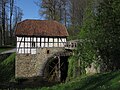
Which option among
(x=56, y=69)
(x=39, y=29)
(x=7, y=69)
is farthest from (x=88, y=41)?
Answer: (x=7, y=69)

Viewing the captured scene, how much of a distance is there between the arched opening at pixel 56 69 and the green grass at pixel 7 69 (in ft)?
13.2

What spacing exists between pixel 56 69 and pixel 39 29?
5.50 metres

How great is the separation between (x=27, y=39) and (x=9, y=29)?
20.8m

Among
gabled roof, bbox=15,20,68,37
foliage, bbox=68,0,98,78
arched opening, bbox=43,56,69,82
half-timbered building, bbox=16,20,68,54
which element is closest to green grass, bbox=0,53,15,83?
half-timbered building, bbox=16,20,68,54

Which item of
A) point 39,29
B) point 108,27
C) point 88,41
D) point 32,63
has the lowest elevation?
point 32,63

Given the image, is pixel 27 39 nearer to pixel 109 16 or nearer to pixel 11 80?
pixel 11 80

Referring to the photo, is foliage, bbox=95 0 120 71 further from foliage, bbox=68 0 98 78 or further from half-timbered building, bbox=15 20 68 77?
half-timbered building, bbox=15 20 68 77

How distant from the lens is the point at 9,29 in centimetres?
5350

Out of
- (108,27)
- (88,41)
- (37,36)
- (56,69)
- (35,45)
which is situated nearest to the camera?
(108,27)

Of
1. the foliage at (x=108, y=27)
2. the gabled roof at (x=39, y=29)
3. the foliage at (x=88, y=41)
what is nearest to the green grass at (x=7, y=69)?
the gabled roof at (x=39, y=29)

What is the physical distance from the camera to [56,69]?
33.0 meters

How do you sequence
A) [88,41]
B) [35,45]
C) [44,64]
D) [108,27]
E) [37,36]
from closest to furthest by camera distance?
[108,27], [88,41], [44,64], [37,36], [35,45]

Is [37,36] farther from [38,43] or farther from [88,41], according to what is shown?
[88,41]

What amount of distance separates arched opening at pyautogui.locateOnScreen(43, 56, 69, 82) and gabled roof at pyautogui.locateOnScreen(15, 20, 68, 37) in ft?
10.4
